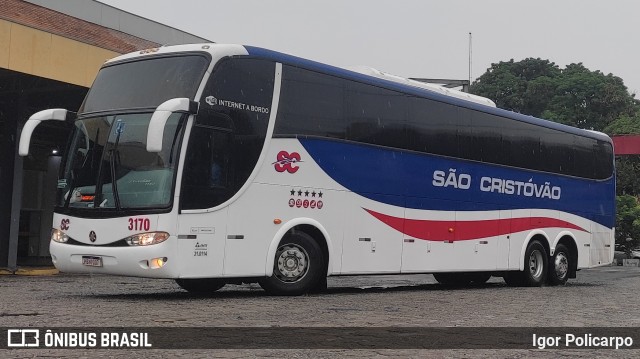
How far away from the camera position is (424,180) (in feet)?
46.1

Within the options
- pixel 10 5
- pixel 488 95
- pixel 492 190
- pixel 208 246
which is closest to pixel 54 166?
pixel 10 5

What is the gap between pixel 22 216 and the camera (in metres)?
31.3

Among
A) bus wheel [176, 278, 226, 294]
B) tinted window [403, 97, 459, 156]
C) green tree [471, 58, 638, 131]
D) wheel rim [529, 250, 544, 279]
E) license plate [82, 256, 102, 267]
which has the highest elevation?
green tree [471, 58, 638, 131]

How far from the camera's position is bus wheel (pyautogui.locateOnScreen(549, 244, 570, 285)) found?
58.4 feet

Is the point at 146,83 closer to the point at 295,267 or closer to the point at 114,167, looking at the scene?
the point at 114,167

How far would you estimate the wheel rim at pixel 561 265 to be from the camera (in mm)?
17906

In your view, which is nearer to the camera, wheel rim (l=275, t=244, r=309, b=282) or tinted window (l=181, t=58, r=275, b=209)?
tinted window (l=181, t=58, r=275, b=209)

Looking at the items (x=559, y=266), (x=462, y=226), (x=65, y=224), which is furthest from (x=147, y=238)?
(x=559, y=266)

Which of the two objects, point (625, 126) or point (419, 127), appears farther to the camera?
point (625, 126)

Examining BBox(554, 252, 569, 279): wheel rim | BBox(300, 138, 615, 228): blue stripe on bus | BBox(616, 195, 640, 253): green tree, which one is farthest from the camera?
BBox(616, 195, 640, 253): green tree

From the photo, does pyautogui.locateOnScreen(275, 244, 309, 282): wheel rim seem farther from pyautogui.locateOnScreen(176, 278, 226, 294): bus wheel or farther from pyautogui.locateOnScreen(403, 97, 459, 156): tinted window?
pyautogui.locateOnScreen(403, 97, 459, 156): tinted window

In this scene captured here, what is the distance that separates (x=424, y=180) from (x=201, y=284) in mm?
4467

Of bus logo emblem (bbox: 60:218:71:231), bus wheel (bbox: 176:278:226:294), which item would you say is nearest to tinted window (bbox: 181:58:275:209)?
bus logo emblem (bbox: 60:218:71:231)

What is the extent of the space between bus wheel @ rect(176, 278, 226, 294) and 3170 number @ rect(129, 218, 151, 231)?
6.68ft
